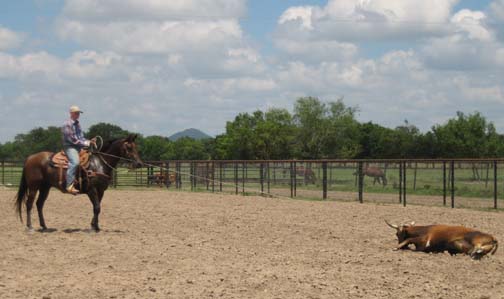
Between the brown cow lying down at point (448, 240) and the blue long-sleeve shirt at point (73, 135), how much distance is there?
236 inches

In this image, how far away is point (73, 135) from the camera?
493 inches

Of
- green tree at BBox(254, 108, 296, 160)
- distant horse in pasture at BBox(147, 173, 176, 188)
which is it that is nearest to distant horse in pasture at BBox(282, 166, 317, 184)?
distant horse in pasture at BBox(147, 173, 176, 188)

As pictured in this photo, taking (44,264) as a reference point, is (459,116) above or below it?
above

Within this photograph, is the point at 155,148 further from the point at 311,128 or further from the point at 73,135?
the point at 73,135

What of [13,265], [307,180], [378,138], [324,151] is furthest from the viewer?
[378,138]

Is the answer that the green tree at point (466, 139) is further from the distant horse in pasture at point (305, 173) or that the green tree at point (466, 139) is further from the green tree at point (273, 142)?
the distant horse in pasture at point (305, 173)

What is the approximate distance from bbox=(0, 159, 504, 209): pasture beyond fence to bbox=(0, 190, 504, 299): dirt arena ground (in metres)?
6.99

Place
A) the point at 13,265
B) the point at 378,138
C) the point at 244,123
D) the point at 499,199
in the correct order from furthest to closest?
1. the point at 378,138
2. the point at 244,123
3. the point at 499,199
4. the point at 13,265

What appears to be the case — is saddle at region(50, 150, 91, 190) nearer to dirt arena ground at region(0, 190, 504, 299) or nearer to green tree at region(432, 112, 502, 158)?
dirt arena ground at region(0, 190, 504, 299)

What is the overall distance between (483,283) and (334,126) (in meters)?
74.6

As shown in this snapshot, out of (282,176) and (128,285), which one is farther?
(282,176)

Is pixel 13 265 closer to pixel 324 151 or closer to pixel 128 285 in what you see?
pixel 128 285

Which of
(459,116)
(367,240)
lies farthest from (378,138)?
(367,240)

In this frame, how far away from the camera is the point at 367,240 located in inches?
461
